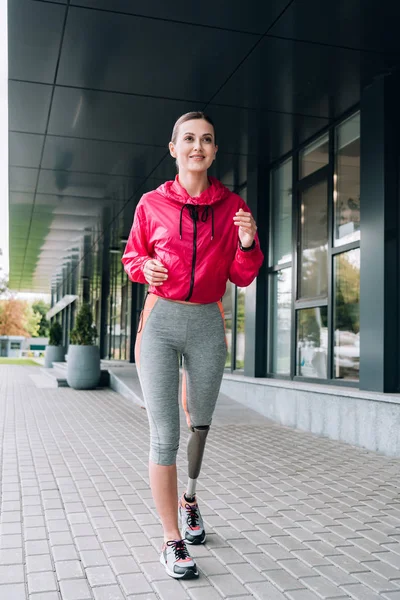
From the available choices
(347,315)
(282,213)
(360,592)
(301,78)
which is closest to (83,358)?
(282,213)

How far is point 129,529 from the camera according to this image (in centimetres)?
381

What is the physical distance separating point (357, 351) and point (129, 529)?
15.7 ft

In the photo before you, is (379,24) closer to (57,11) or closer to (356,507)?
(57,11)

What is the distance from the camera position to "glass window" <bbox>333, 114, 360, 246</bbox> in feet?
27.0

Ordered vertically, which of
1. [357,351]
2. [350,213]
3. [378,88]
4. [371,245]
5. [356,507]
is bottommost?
[356,507]

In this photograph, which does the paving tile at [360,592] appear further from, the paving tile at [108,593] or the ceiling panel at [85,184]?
the ceiling panel at [85,184]

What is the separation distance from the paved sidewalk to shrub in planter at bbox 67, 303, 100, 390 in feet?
21.1

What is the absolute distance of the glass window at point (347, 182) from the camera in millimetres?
8234

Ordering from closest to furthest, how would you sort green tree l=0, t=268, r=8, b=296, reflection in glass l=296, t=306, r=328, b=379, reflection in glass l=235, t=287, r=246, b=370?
reflection in glass l=296, t=306, r=328, b=379 → reflection in glass l=235, t=287, r=246, b=370 → green tree l=0, t=268, r=8, b=296

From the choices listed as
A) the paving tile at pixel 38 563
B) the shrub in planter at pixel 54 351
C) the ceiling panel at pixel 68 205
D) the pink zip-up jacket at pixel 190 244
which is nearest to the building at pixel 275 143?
the ceiling panel at pixel 68 205

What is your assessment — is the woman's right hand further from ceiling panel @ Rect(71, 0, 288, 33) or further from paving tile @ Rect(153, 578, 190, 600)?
ceiling panel @ Rect(71, 0, 288, 33)

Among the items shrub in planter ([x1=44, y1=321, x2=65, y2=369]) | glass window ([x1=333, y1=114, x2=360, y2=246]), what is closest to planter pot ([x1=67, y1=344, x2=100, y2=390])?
glass window ([x1=333, y1=114, x2=360, y2=246])

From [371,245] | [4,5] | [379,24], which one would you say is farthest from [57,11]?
[371,245]

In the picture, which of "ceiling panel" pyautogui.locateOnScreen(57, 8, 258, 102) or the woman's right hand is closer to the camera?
the woman's right hand
